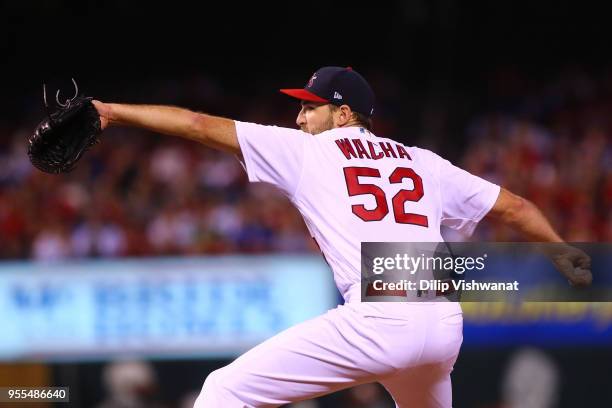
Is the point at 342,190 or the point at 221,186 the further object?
the point at 221,186

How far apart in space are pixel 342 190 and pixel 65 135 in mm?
1097

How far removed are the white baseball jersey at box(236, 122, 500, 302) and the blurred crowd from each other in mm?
5044

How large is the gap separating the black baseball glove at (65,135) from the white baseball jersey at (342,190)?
575mm

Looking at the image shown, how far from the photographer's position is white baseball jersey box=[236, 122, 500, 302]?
13.2ft

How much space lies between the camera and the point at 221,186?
11039 millimetres

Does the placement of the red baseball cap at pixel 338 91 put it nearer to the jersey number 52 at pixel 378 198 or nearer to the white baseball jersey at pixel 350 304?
the white baseball jersey at pixel 350 304

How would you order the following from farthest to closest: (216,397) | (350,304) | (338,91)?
1. (338,91)
2. (350,304)
3. (216,397)

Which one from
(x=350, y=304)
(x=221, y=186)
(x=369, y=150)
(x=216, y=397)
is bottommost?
(x=216, y=397)

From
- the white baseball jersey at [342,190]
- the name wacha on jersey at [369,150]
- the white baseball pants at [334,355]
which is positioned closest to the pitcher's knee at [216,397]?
the white baseball pants at [334,355]

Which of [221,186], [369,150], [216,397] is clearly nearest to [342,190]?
[369,150]

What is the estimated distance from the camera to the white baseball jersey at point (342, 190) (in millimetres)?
4035

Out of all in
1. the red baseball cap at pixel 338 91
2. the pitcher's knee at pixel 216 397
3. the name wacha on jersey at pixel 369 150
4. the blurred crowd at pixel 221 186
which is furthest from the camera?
the blurred crowd at pixel 221 186

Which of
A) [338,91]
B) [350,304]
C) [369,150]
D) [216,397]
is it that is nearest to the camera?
[216,397]

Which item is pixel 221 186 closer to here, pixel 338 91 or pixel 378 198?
pixel 338 91
